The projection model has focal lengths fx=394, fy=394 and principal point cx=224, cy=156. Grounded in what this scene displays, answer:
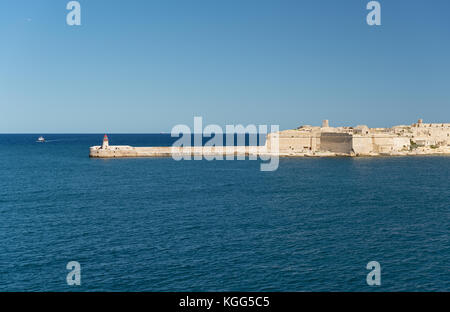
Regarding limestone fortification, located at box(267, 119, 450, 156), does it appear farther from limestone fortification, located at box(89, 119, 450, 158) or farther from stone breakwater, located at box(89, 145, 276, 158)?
stone breakwater, located at box(89, 145, 276, 158)

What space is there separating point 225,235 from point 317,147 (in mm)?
68398

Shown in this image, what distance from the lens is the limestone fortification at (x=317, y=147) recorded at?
82438 mm

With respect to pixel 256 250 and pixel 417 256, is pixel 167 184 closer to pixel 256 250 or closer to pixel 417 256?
pixel 256 250

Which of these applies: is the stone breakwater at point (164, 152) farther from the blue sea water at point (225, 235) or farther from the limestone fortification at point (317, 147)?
the blue sea water at point (225, 235)

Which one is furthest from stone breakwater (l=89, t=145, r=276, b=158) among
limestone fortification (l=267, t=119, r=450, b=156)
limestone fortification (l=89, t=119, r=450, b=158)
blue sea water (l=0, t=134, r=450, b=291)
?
blue sea water (l=0, t=134, r=450, b=291)

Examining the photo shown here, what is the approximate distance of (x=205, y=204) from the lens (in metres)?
32.5

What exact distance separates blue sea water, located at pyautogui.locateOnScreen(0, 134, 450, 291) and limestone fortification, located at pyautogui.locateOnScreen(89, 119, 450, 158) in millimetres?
37556

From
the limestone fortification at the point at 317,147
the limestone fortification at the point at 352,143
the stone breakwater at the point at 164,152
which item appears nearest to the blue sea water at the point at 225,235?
the stone breakwater at the point at 164,152

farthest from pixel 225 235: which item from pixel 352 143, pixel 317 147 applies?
pixel 317 147

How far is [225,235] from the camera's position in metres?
23.0

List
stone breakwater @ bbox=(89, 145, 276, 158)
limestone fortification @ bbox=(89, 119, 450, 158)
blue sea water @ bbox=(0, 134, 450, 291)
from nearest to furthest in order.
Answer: blue sea water @ bbox=(0, 134, 450, 291), stone breakwater @ bbox=(89, 145, 276, 158), limestone fortification @ bbox=(89, 119, 450, 158)

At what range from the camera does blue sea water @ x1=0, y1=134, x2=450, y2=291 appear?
54.9 feet

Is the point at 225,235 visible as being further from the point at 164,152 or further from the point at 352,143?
the point at 352,143

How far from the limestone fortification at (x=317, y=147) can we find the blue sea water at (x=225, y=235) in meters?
37.6
